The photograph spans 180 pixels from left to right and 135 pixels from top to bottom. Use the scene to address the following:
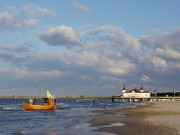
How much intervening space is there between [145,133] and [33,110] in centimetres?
4702

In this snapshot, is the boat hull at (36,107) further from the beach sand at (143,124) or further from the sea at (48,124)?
the beach sand at (143,124)

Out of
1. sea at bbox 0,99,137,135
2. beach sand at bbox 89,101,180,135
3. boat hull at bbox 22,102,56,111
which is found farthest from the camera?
boat hull at bbox 22,102,56,111

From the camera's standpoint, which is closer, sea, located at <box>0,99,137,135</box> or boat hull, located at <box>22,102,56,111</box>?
sea, located at <box>0,99,137,135</box>

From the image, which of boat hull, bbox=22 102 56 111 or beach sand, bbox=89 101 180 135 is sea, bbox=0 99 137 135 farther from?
boat hull, bbox=22 102 56 111

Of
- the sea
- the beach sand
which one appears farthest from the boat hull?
the beach sand

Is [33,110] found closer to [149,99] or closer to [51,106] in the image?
[51,106]

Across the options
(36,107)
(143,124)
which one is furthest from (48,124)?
(36,107)

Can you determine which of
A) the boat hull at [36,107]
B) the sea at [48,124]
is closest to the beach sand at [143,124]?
the sea at [48,124]

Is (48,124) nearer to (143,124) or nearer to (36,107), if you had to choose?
(143,124)

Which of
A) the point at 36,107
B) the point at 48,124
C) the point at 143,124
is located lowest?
the point at 36,107

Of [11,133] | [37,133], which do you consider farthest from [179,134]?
[11,133]

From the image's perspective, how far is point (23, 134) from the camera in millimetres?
23891

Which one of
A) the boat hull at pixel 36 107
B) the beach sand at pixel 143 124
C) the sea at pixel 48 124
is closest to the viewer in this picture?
the beach sand at pixel 143 124

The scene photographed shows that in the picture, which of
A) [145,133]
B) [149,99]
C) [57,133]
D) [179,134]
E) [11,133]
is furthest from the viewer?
[149,99]
